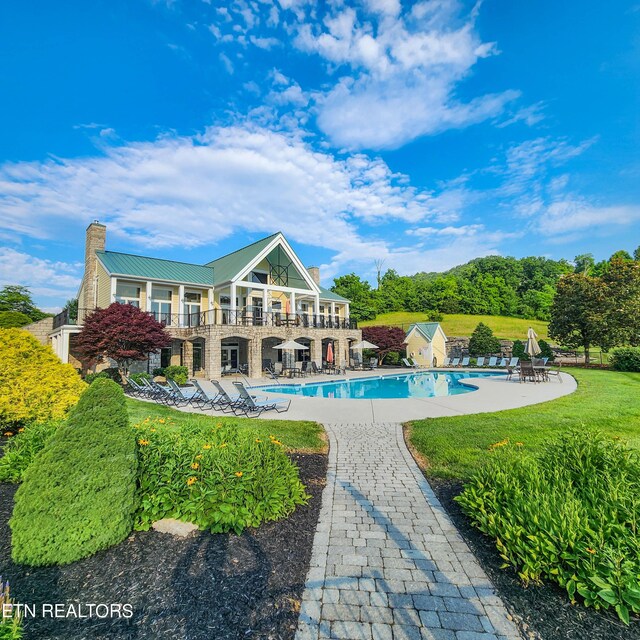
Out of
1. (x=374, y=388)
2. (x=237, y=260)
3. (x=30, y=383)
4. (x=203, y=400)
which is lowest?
(x=374, y=388)

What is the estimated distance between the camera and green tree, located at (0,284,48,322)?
137 ft

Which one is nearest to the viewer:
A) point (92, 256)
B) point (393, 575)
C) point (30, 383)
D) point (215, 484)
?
point (393, 575)

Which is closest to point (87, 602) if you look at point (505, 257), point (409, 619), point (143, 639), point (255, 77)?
point (143, 639)

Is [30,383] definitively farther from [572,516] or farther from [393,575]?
[572,516]

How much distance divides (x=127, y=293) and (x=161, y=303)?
2.32 meters

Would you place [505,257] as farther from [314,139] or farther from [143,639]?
[143,639]

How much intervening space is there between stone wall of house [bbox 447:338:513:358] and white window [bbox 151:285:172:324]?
2742cm

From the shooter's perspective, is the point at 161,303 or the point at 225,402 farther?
the point at 161,303

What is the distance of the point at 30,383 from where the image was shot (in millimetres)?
7066

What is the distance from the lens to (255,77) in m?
13.5

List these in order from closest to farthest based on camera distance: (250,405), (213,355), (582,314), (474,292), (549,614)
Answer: (549,614) < (250,405) < (213,355) < (582,314) < (474,292)

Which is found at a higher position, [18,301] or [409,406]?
[18,301]

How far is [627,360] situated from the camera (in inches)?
920

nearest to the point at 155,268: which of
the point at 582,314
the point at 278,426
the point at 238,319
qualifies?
the point at 238,319
